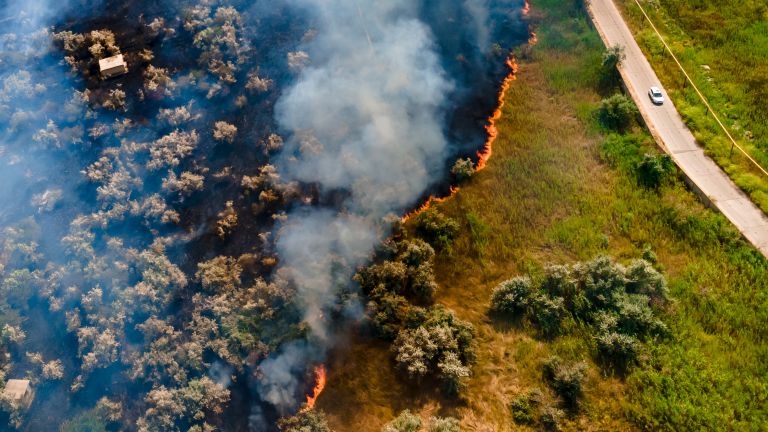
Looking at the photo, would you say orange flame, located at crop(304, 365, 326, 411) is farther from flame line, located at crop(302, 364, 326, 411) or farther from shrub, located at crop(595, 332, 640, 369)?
shrub, located at crop(595, 332, 640, 369)

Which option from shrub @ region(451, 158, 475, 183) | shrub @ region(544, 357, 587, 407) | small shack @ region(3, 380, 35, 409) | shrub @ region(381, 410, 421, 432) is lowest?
small shack @ region(3, 380, 35, 409)

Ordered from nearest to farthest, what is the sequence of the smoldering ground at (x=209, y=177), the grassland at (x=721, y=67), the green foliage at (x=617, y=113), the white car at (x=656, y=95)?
1. the smoldering ground at (x=209, y=177)
2. the grassland at (x=721, y=67)
3. the green foliage at (x=617, y=113)
4. the white car at (x=656, y=95)

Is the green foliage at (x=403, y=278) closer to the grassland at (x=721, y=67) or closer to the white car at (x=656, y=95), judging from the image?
the grassland at (x=721, y=67)

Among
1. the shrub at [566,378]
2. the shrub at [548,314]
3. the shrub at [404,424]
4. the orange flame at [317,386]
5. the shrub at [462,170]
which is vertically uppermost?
the shrub at [462,170]

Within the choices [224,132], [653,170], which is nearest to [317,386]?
[224,132]

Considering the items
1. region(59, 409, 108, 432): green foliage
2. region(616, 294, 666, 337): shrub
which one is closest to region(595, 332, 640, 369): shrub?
region(616, 294, 666, 337): shrub

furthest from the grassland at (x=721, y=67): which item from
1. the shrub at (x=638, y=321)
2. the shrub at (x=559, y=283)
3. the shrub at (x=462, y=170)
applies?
the shrub at (x=462, y=170)
